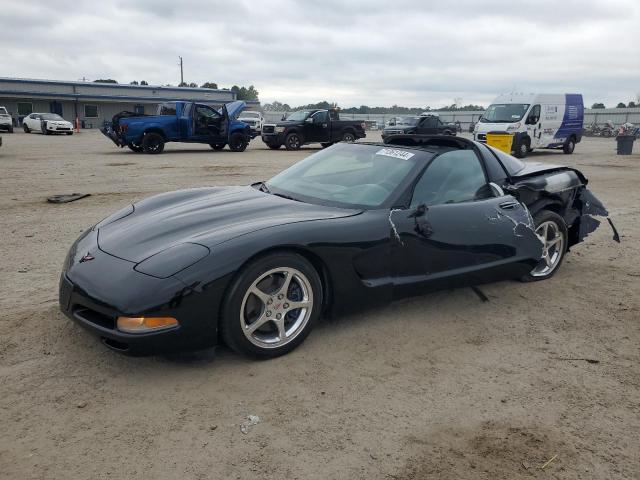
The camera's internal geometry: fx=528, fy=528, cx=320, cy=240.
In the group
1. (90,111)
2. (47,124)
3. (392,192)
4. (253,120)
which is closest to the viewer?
(392,192)

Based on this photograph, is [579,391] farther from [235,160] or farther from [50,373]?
[235,160]

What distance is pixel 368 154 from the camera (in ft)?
14.2

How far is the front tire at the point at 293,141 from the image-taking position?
21.7 meters

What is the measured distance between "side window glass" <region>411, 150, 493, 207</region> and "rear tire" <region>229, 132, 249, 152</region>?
53.9 ft

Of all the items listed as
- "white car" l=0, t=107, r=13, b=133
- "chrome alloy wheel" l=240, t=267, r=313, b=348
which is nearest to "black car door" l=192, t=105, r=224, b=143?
"chrome alloy wheel" l=240, t=267, r=313, b=348

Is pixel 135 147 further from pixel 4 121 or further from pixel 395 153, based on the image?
pixel 4 121

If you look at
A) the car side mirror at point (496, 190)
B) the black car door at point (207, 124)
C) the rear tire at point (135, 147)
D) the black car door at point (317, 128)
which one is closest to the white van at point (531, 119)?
the black car door at point (317, 128)

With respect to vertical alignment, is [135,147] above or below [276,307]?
above

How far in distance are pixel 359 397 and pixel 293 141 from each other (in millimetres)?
19640

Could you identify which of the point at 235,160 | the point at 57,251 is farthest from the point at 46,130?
the point at 57,251

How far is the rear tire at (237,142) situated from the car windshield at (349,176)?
1587 cm

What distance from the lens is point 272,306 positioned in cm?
317

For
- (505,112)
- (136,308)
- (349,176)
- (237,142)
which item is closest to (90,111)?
(237,142)

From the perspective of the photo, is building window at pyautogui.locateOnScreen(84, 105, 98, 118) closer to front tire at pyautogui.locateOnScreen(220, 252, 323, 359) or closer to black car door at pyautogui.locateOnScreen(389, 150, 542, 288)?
black car door at pyautogui.locateOnScreen(389, 150, 542, 288)
